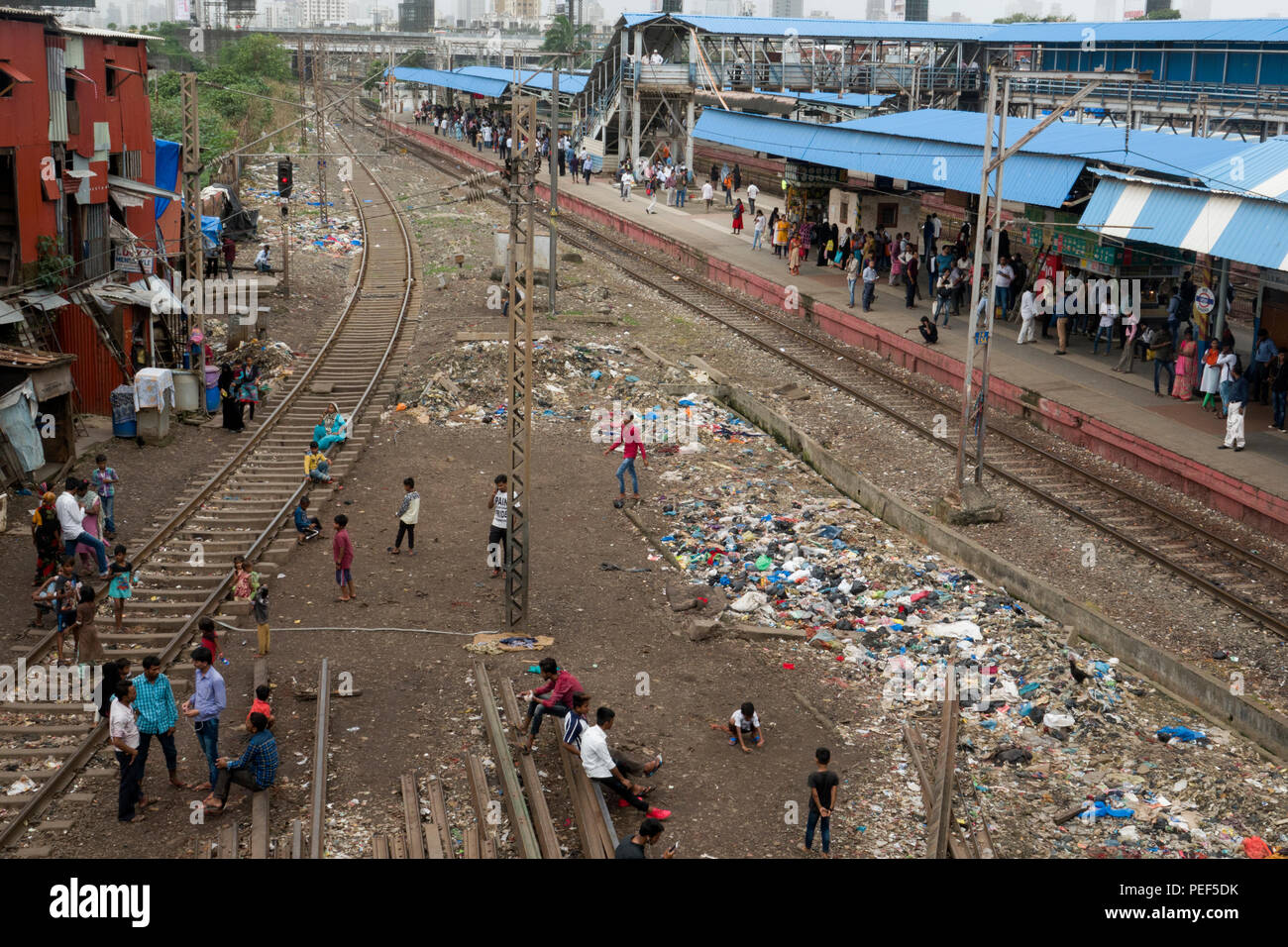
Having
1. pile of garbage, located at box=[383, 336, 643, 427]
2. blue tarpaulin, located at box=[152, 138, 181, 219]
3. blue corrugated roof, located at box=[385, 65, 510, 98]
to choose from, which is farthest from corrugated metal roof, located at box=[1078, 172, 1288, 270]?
blue corrugated roof, located at box=[385, 65, 510, 98]

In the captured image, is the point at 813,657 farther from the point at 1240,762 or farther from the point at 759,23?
the point at 759,23

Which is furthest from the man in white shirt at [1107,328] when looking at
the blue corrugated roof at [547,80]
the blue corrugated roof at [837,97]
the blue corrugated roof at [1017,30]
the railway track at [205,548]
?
the blue corrugated roof at [547,80]

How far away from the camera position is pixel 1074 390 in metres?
22.3

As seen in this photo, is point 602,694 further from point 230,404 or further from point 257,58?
point 257,58

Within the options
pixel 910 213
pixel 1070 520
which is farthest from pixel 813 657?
pixel 910 213

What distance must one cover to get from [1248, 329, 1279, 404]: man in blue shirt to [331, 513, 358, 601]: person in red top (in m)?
14.9

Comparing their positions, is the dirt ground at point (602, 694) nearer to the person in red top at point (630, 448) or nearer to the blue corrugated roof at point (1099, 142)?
the person in red top at point (630, 448)

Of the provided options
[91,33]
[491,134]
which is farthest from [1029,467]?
[491,134]

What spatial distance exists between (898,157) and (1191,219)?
9.74 metres

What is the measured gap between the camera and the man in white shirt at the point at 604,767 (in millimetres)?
10391

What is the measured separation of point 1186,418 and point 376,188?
137ft

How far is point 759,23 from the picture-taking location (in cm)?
5222

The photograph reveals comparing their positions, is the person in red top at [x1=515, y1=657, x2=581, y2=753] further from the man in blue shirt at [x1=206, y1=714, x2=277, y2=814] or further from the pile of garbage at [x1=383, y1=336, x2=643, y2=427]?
the pile of garbage at [x1=383, y1=336, x2=643, y2=427]

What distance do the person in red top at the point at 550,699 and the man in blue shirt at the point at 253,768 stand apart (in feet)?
7.35
